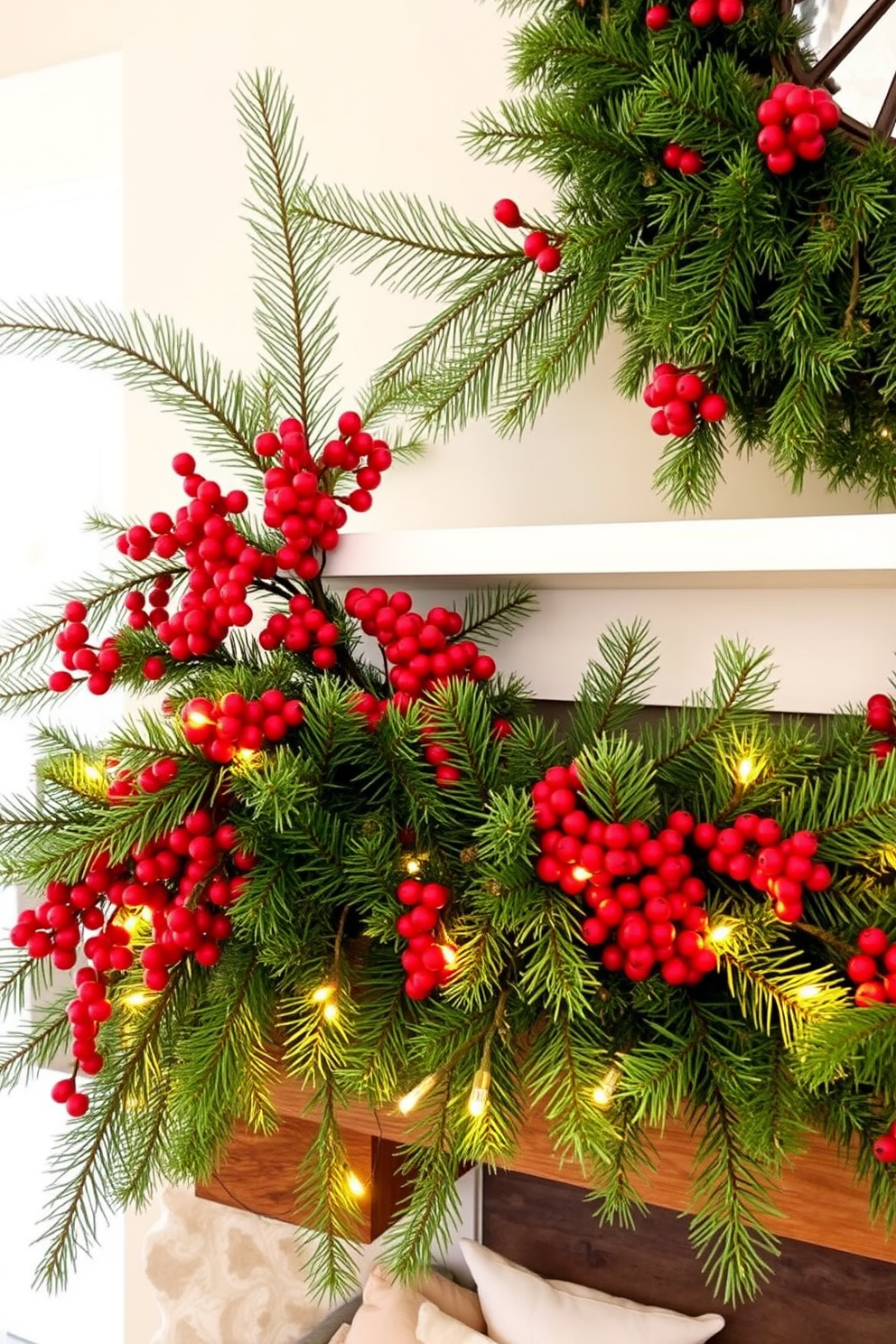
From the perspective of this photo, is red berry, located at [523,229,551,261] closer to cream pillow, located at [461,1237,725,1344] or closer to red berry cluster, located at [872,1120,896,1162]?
red berry cluster, located at [872,1120,896,1162]

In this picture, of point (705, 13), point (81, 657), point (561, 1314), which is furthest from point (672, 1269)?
point (705, 13)

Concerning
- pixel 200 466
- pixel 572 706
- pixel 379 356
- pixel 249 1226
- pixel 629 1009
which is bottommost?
pixel 249 1226

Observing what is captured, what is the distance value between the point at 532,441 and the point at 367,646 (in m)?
0.24

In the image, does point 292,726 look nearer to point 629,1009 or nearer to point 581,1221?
point 629,1009

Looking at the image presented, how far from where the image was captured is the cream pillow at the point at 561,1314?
1062 millimetres

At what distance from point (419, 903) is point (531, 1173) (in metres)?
0.24

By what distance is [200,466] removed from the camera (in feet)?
3.98

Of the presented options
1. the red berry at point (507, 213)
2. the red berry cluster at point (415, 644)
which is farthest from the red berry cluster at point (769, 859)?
the red berry at point (507, 213)

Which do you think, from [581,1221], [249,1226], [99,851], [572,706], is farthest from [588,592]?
[249,1226]

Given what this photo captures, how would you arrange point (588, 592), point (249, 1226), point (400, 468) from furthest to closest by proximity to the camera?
point (249, 1226)
point (400, 468)
point (588, 592)

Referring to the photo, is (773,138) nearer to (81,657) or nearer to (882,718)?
(882,718)

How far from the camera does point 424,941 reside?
680mm

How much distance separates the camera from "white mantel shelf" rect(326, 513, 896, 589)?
68cm

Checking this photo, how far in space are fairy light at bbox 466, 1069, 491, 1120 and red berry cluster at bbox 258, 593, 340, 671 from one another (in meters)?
0.31
